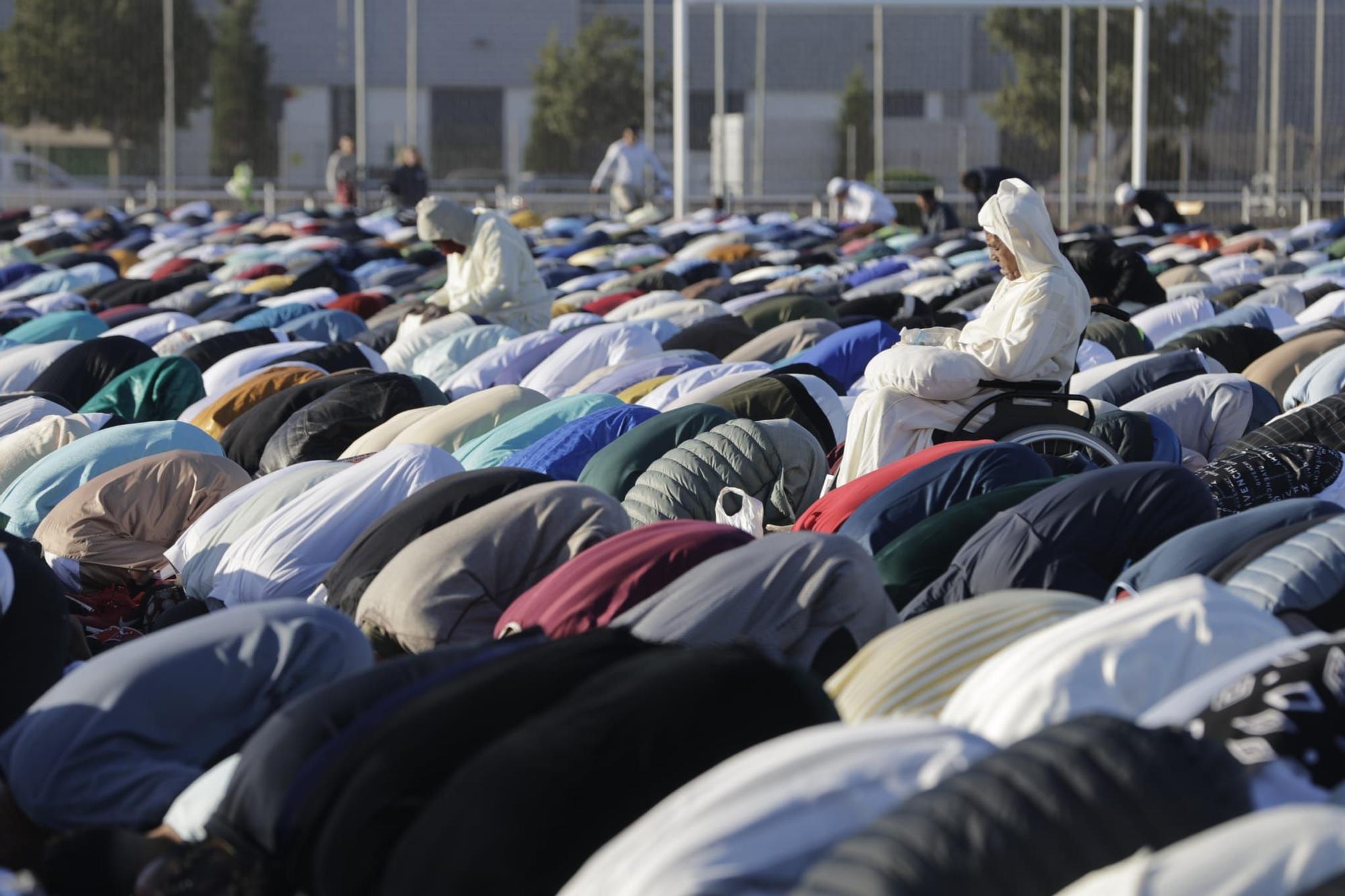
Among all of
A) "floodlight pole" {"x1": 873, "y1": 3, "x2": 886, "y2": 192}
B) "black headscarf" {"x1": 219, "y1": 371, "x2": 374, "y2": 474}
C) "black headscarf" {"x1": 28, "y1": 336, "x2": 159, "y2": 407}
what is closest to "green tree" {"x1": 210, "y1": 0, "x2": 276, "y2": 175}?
"floodlight pole" {"x1": 873, "y1": 3, "x2": 886, "y2": 192}

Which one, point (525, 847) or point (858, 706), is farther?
point (858, 706)

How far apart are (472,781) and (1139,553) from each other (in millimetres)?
1781

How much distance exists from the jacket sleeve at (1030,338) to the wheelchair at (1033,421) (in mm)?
43

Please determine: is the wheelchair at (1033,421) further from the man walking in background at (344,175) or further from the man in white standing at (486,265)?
the man walking in background at (344,175)

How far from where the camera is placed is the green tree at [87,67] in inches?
1041

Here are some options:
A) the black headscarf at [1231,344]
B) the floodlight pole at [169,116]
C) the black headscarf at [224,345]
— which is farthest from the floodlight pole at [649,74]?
the black headscarf at [1231,344]

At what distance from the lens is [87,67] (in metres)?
26.7

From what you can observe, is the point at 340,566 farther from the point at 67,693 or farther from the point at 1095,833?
the point at 1095,833

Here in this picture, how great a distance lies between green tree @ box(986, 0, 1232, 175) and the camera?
23078mm

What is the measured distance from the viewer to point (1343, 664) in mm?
2551

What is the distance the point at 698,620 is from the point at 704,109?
2727 cm

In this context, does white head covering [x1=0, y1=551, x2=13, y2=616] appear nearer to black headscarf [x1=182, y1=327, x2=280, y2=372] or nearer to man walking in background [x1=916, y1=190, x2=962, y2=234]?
black headscarf [x1=182, y1=327, x2=280, y2=372]

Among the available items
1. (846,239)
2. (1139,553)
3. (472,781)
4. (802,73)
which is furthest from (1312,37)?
(472,781)

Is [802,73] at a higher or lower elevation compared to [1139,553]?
higher
